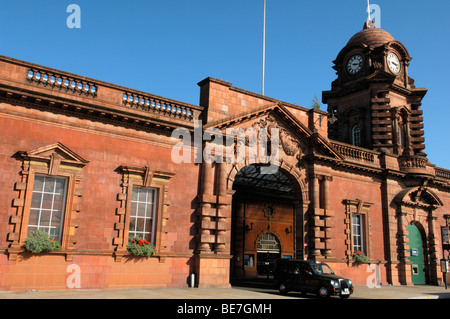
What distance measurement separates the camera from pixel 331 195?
78.9 ft

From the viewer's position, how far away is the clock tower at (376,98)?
1146 inches

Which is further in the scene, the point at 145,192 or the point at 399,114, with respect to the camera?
the point at 399,114

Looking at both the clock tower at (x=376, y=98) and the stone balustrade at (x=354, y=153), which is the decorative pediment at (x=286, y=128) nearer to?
the stone balustrade at (x=354, y=153)

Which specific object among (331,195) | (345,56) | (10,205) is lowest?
(10,205)

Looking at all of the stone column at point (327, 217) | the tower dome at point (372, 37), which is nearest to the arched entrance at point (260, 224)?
the stone column at point (327, 217)

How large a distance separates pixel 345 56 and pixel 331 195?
1335 centimetres

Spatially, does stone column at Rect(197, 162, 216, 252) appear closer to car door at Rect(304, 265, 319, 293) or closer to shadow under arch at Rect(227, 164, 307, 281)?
car door at Rect(304, 265, 319, 293)

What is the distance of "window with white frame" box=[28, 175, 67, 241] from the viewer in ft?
51.2

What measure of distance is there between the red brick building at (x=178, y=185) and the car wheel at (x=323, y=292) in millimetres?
4316

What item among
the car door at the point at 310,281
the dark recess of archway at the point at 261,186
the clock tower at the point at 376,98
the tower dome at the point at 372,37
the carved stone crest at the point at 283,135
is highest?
the tower dome at the point at 372,37

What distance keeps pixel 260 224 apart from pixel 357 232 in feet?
27.1

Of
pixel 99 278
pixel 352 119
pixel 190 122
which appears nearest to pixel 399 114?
pixel 352 119
